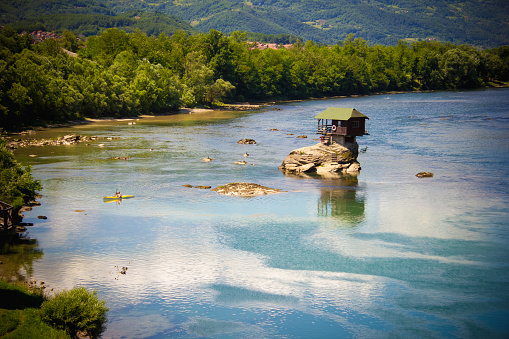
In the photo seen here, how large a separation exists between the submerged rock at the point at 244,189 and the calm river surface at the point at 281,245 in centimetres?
180

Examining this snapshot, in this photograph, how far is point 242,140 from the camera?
96875 millimetres

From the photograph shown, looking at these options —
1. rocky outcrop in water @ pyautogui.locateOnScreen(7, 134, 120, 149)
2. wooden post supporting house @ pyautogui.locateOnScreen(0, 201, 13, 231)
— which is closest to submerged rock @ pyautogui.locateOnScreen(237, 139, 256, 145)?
rocky outcrop in water @ pyautogui.locateOnScreen(7, 134, 120, 149)

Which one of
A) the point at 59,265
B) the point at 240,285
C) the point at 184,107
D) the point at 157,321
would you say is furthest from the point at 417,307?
the point at 184,107

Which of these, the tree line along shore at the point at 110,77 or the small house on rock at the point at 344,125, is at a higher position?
the tree line along shore at the point at 110,77

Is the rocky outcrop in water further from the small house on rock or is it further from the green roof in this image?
the small house on rock

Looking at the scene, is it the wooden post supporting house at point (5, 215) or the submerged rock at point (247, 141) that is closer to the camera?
the wooden post supporting house at point (5, 215)

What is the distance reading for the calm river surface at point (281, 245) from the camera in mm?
30719

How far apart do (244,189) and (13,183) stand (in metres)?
25.5

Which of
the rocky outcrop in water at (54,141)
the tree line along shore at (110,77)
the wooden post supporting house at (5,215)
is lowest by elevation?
the wooden post supporting house at (5,215)

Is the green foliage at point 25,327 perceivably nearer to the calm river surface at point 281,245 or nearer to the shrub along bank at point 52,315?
the shrub along bank at point 52,315

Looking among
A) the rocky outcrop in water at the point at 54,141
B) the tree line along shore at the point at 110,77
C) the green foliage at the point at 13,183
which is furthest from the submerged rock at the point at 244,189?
the tree line along shore at the point at 110,77

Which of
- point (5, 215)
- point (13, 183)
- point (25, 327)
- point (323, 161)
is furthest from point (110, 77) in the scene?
point (25, 327)

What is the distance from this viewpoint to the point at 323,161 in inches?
2830

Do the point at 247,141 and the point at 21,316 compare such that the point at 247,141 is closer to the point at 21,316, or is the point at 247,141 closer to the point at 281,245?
the point at 281,245
